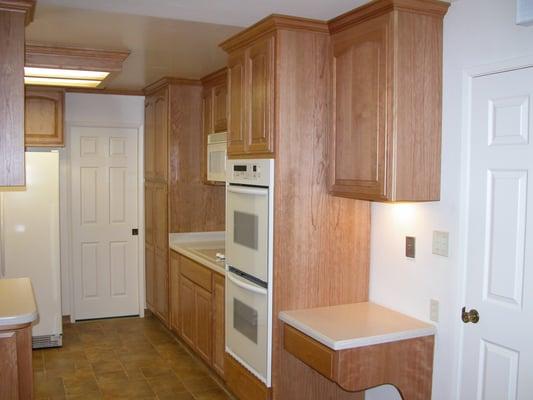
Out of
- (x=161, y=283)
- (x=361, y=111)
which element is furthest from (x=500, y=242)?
(x=161, y=283)

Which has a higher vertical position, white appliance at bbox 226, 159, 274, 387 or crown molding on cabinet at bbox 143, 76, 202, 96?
crown molding on cabinet at bbox 143, 76, 202, 96

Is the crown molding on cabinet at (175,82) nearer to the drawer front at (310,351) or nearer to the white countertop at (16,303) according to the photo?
the white countertop at (16,303)

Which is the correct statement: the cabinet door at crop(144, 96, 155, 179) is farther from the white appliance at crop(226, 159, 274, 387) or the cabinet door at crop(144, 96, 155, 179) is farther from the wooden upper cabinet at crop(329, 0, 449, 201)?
the wooden upper cabinet at crop(329, 0, 449, 201)

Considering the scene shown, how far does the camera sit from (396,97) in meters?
2.57

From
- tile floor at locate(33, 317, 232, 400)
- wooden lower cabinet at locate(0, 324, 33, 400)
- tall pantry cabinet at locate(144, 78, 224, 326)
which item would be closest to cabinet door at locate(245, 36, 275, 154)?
wooden lower cabinet at locate(0, 324, 33, 400)

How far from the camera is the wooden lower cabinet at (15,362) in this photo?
8.87ft

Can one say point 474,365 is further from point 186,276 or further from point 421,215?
point 186,276

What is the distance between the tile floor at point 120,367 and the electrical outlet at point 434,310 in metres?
1.79

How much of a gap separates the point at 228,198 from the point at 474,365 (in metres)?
1.71

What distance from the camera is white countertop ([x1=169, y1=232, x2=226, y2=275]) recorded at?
439 centimetres

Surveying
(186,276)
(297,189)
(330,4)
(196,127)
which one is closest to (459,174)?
(297,189)

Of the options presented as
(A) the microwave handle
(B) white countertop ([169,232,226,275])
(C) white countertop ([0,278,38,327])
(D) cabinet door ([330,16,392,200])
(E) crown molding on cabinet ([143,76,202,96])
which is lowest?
(C) white countertop ([0,278,38,327])

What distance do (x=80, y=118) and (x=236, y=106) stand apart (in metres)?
2.88

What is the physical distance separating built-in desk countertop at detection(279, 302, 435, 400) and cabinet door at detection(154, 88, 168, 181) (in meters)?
2.73
